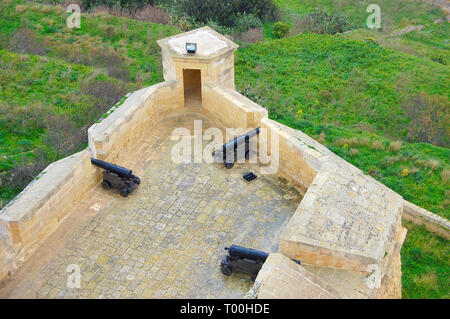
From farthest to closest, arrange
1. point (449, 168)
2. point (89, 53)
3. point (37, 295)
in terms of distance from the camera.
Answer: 1. point (89, 53)
2. point (449, 168)
3. point (37, 295)

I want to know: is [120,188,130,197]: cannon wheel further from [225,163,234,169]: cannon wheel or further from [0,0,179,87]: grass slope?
[0,0,179,87]: grass slope

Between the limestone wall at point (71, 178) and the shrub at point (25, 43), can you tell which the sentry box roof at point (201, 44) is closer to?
the limestone wall at point (71, 178)

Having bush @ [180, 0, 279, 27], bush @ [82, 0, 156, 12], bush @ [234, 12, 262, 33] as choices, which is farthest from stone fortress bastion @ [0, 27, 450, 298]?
bush @ [82, 0, 156, 12]

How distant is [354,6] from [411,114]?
1603 cm


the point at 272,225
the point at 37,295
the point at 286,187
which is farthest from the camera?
the point at 286,187

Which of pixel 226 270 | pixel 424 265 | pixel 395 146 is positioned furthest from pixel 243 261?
pixel 395 146

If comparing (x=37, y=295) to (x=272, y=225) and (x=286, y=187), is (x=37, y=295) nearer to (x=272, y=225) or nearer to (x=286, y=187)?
(x=272, y=225)

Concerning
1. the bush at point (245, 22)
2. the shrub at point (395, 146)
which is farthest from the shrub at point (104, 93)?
the bush at point (245, 22)

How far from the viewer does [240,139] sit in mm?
10078

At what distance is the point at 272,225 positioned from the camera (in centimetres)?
874

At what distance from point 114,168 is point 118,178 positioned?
0.22 metres

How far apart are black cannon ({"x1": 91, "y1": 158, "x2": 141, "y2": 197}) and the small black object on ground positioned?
85.0 inches

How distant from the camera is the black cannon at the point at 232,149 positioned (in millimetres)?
10000
